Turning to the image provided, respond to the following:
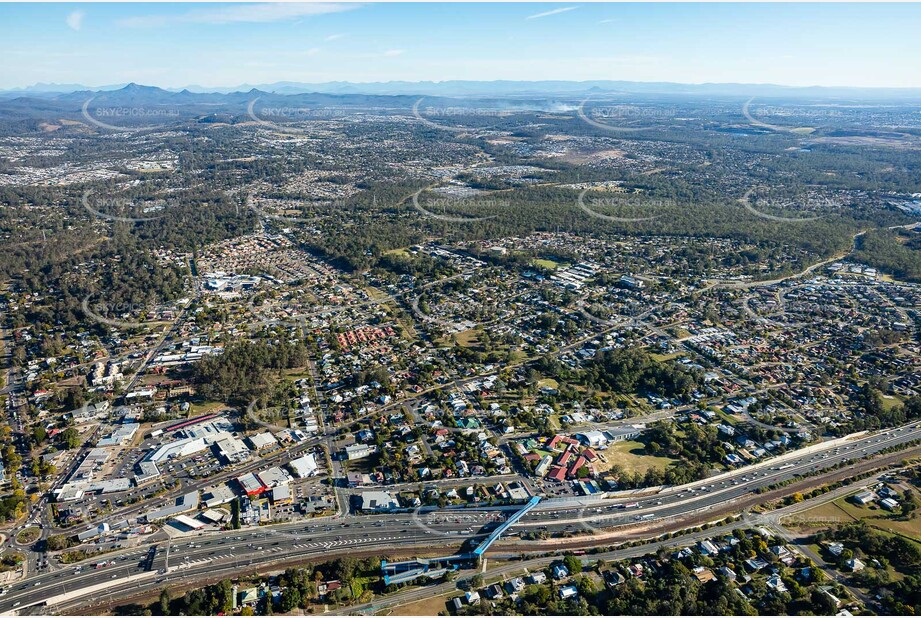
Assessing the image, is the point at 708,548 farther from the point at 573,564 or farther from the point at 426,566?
the point at 426,566

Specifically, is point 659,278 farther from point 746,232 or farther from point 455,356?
point 455,356

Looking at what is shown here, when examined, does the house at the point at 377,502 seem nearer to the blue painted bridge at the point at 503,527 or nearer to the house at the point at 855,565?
the blue painted bridge at the point at 503,527

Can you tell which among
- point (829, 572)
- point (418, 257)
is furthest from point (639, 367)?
point (418, 257)

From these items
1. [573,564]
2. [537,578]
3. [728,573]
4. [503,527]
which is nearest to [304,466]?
[503,527]

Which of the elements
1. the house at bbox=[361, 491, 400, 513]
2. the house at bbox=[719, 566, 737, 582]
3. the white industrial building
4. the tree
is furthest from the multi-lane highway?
the white industrial building

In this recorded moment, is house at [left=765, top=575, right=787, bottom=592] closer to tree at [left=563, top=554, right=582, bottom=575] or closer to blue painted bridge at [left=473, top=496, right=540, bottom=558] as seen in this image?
tree at [left=563, top=554, right=582, bottom=575]

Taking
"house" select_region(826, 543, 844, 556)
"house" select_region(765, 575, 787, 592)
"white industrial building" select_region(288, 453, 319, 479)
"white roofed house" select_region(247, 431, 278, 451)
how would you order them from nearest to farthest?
"house" select_region(765, 575, 787, 592), "house" select_region(826, 543, 844, 556), "white industrial building" select_region(288, 453, 319, 479), "white roofed house" select_region(247, 431, 278, 451)

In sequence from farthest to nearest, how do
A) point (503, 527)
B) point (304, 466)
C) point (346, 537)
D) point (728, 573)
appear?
point (304, 466)
point (503, 527)
point (346, 537)
point (728, 573)

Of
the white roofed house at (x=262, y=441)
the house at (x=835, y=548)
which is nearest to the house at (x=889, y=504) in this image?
the house at (x=835, y=548)
